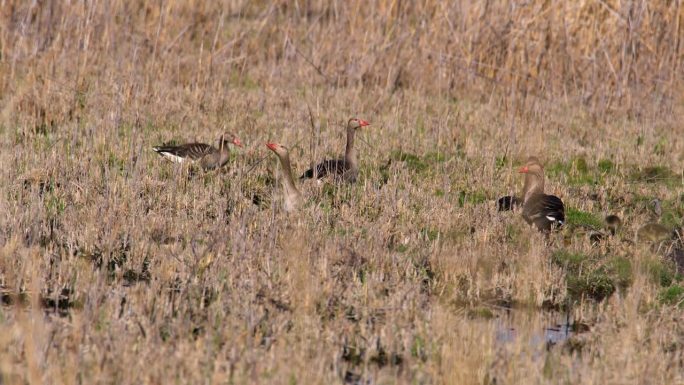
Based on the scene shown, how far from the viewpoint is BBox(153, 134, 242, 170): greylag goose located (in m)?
10.7

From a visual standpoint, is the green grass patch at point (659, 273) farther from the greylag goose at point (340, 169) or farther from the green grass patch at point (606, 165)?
the green grass patch at point (606, 165)

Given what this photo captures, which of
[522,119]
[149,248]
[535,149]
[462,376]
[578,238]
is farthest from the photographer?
[522,119]

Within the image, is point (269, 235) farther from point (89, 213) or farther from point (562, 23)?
point (562, 23)

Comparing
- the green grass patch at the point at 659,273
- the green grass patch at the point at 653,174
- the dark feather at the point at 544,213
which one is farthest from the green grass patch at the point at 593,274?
the green grass patch at the point at 653,174

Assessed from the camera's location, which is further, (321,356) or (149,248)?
(149,248)

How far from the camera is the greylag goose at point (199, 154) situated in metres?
10.7

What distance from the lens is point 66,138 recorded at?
11.3 m

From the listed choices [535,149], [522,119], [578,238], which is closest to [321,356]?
[578,238]

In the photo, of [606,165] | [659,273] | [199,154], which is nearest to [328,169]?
[199,154]

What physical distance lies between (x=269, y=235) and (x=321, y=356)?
2.31m

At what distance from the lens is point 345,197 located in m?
9.87

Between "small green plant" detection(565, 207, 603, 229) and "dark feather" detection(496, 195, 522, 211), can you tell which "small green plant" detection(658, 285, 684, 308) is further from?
"dark feather" detection(496, 195, 522, 211)

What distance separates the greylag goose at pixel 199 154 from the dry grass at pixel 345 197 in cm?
16

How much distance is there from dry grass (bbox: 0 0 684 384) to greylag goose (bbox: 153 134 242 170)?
16cm
